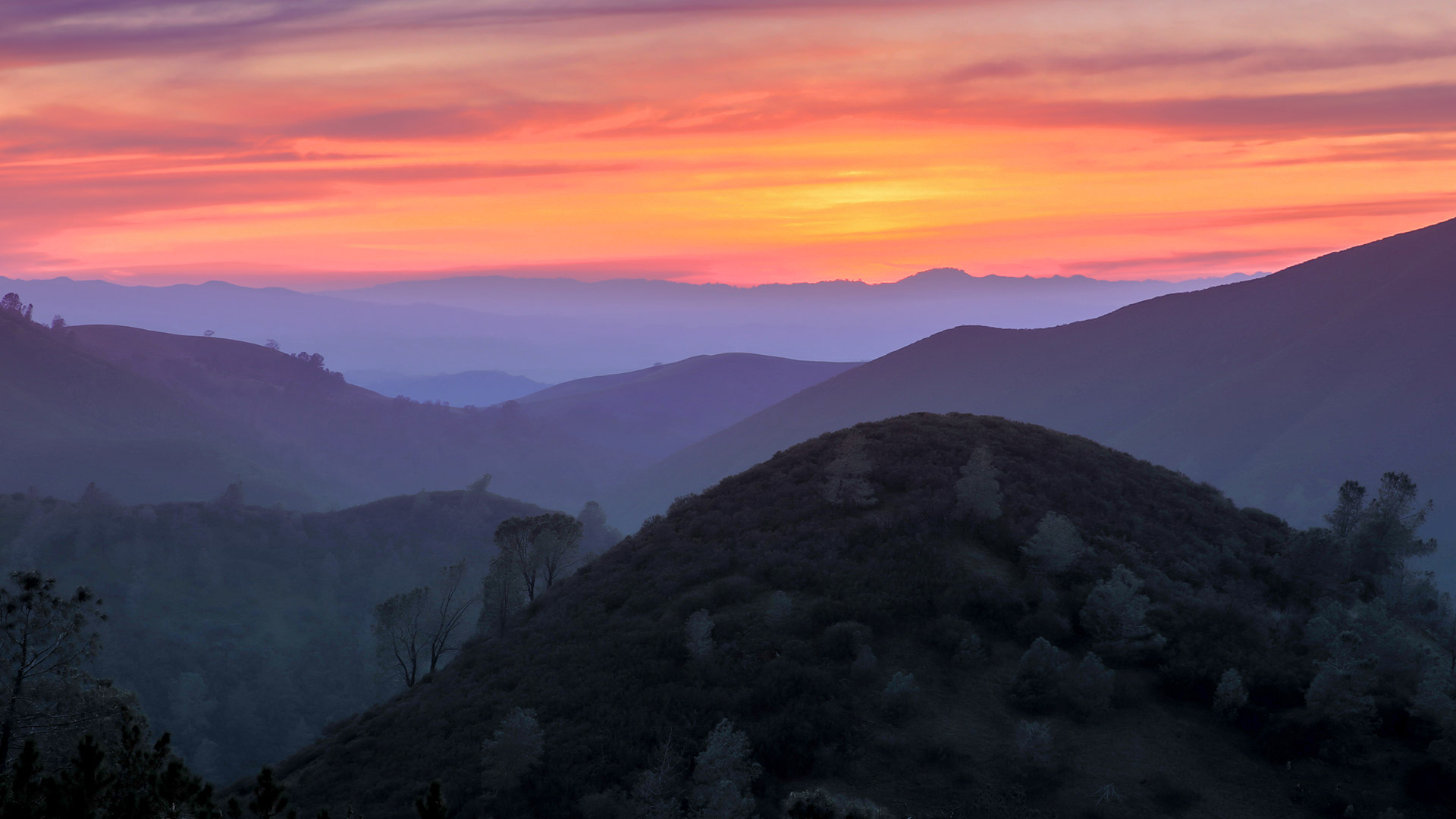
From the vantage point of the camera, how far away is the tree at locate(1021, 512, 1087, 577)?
3909 centimetres

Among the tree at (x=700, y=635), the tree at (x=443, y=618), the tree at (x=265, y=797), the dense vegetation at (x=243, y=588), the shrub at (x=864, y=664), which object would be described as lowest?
the dense vegetation at (x=243, y=588)

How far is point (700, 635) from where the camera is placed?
116 feet

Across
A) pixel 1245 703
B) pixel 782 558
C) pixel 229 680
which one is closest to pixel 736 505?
pixel 782 558

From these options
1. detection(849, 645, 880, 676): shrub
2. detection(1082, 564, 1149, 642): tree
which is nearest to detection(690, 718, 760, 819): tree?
detection(849, 645, 880, 676): shrub

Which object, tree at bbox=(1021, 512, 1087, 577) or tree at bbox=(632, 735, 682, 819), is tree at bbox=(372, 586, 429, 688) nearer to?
tree at bbox=(632, 735, 682, 819)

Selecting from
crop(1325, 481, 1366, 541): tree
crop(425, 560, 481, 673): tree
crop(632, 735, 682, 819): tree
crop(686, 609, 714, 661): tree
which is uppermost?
crop(1325, 481, 1366, 541): tree

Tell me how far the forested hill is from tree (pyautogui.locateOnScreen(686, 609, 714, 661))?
97 mm

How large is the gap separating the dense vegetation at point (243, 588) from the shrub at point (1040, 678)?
65.2 metres

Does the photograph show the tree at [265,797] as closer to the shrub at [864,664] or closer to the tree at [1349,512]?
the shrub at [864,664]

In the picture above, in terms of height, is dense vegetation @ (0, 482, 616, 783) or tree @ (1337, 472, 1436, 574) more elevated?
tree @ (1337, 472, 1436, 574)

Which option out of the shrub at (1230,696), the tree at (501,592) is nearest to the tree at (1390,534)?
the shrub at (1230,696)

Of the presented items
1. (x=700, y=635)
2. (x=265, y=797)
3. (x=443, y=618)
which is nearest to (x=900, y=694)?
(x=700, y=635)

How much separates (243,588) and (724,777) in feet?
389

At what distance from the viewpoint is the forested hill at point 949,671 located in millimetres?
27438
